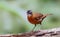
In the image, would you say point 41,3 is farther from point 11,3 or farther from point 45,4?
point 11,3

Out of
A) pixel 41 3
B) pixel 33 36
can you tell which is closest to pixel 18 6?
pixel 41 3

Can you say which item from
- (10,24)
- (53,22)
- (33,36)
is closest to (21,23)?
(10,24)

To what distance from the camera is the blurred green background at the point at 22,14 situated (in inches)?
117

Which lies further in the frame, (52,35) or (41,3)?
(41,3)

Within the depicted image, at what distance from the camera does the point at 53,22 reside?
3.02 m

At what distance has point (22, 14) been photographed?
3064mm

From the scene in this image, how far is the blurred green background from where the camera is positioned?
2984 millimetres

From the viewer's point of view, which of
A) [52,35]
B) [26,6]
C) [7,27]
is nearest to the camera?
[52,35]

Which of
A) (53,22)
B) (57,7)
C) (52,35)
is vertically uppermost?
(57,7)

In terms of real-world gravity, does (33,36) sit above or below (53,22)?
below

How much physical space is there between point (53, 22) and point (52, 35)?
2.66ft

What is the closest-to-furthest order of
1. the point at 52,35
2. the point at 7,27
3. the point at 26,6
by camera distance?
the point at 52,35
the point at 7,27
the point at 26,6

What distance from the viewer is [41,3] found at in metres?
3.21

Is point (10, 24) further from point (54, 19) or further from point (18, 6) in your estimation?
point (54, 19)
